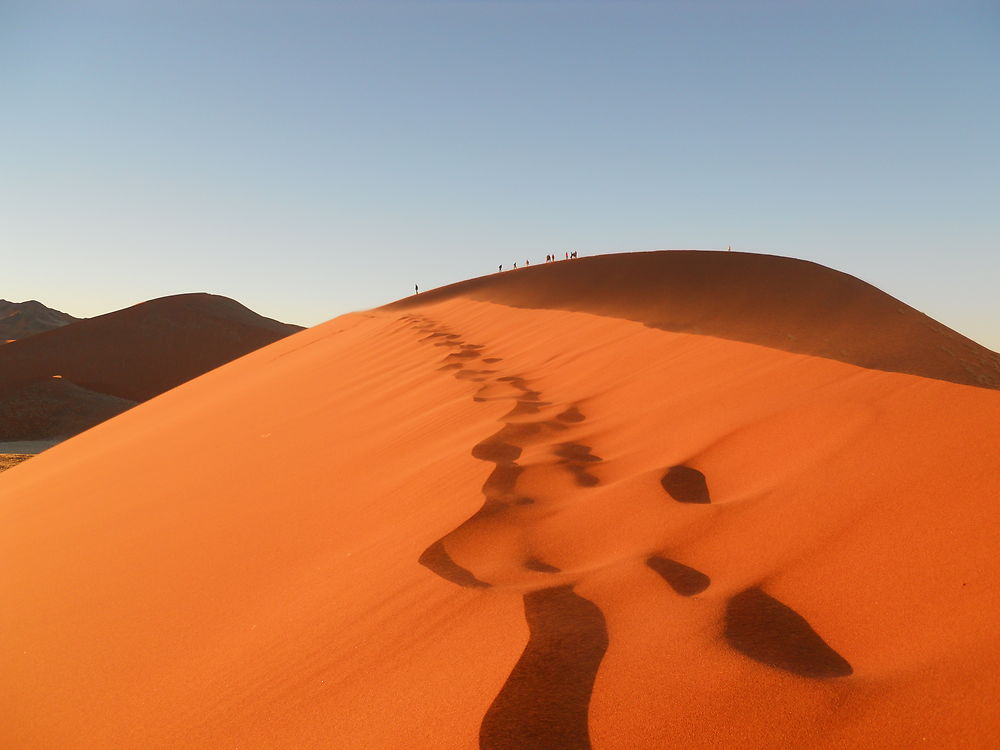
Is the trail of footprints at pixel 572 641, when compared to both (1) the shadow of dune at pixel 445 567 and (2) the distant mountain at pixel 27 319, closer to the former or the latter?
(1) the shadow of dune at pixel 445 567

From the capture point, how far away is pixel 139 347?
31.3 metres

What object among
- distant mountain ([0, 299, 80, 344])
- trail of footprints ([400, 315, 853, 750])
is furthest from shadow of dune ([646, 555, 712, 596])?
distant mountain ([0, 299, 80, 344])

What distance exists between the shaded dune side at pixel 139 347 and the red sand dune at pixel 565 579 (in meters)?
25.8

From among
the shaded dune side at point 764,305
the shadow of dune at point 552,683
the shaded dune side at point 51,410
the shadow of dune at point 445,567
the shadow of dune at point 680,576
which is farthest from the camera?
the shaded dune side at point 51,410

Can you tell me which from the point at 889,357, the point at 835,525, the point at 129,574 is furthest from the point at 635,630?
the point at 889,357

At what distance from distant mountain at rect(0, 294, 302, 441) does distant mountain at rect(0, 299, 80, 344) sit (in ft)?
23.9

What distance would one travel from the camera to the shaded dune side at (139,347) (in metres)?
27.3

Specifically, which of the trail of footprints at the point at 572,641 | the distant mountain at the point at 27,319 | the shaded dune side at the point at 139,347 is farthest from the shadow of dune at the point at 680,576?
the distant mountain at the point at 27,319

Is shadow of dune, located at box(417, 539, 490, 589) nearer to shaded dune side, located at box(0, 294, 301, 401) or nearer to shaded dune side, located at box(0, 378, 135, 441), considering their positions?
shaded dune side, located at box(0, 378, 135, 441)

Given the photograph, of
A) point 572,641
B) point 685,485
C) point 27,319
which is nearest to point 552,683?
point 572,641

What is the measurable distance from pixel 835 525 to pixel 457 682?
1.12m

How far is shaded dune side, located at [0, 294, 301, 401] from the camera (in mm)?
27266

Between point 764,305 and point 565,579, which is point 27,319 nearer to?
point 764,305

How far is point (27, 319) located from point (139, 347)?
19110mm
